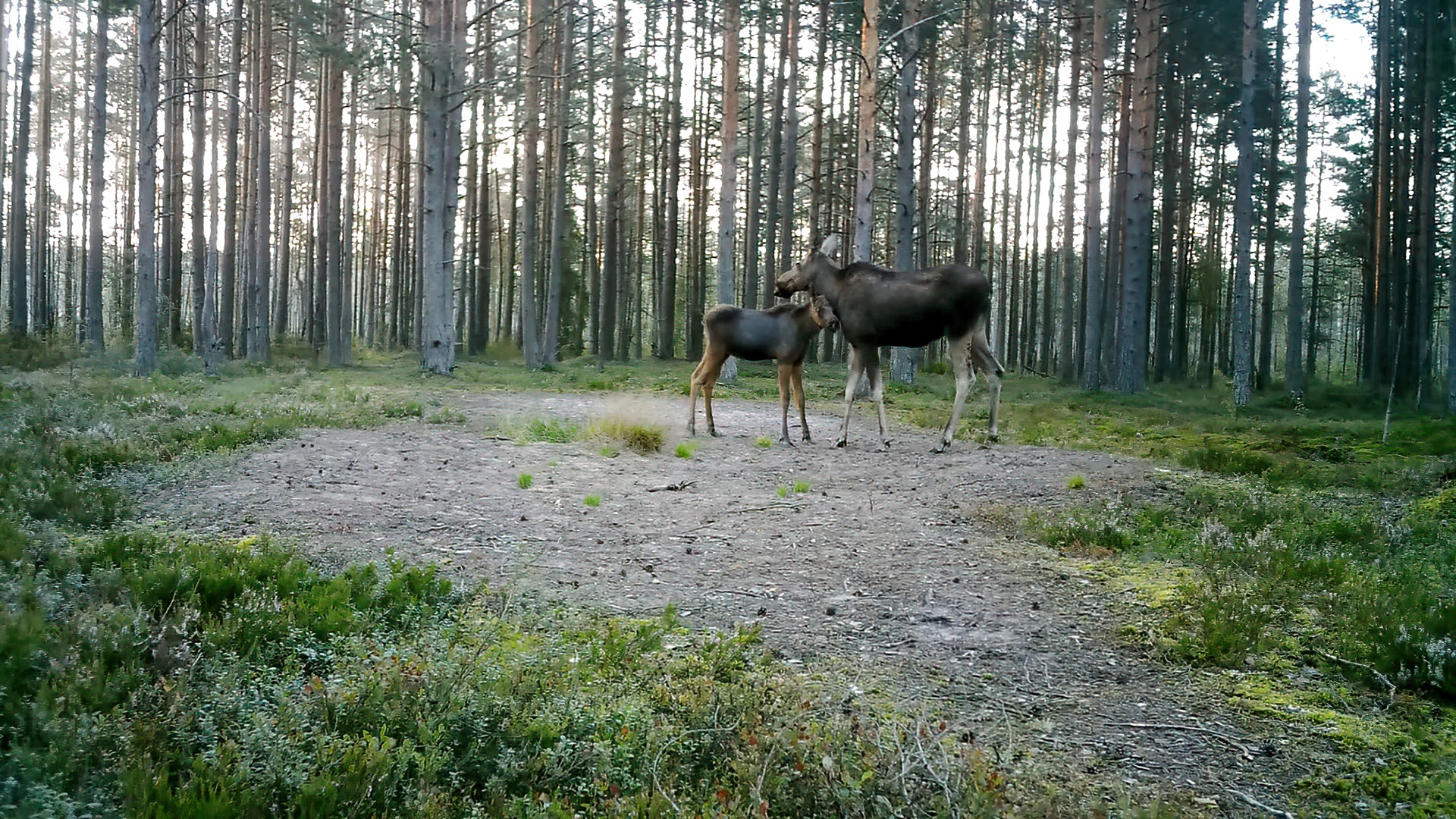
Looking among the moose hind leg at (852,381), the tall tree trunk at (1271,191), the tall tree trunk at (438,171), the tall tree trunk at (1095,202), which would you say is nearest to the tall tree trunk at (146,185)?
the tall tree trunk at (438,171)

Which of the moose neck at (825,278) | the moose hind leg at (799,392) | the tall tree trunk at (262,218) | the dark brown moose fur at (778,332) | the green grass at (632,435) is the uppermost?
the tall tree trunk at (262,218)

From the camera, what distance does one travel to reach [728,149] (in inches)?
827

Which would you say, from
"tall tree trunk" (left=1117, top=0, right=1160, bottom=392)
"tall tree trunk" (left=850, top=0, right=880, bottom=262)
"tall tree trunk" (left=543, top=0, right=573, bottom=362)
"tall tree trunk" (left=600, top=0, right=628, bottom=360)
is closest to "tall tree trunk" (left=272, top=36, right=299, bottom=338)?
"tall tree trunk" (left=543, top=0, right=573, bottom=362)

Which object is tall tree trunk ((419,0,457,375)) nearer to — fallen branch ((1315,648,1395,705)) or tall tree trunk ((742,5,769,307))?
tall tree trunk ((742,5,769,307))

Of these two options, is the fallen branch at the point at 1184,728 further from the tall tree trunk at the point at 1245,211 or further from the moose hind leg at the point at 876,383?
the tall tree trunk at the point at 1245,211

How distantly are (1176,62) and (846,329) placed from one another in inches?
842

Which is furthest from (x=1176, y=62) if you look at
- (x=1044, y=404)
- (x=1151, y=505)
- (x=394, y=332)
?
(x=394, y=332)

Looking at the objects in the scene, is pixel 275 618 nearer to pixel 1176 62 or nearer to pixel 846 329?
pixel 846 329

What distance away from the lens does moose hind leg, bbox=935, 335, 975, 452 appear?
1114 cm

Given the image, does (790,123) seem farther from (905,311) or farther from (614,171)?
(905,311)

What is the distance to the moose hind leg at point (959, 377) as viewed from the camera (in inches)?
439

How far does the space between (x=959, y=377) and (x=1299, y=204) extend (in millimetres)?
15011

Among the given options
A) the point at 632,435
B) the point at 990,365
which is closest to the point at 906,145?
the point at 990,365

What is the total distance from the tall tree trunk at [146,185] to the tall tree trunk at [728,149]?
38.4 ft
